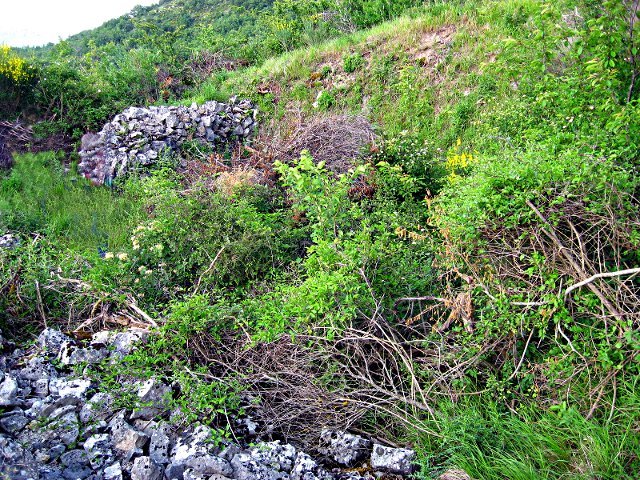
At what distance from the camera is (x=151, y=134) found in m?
8.94

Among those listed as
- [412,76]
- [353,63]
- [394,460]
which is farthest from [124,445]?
[353,63]

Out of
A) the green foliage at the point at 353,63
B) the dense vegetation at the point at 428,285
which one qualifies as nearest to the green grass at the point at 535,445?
the dense vegetation at the point at 428,285

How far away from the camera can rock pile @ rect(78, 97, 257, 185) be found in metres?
8.69

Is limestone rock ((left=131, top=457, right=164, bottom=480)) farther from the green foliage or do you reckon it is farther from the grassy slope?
the green foliage

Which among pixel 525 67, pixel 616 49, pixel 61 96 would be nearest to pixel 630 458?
pixel 616 49

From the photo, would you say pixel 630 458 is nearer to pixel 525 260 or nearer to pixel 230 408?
pixel 525 260

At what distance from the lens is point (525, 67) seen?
206 inches

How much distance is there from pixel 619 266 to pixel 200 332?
304 centimetres

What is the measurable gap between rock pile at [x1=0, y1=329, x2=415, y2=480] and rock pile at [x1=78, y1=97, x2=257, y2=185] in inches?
215

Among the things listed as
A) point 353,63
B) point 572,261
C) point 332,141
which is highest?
point 353,63

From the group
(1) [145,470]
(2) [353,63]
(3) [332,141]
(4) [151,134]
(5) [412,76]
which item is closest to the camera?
(1) [145,470]

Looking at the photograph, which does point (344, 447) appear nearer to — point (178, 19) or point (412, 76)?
point (412, 76)

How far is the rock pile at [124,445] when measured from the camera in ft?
9.75

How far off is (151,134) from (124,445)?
21.9 feet
